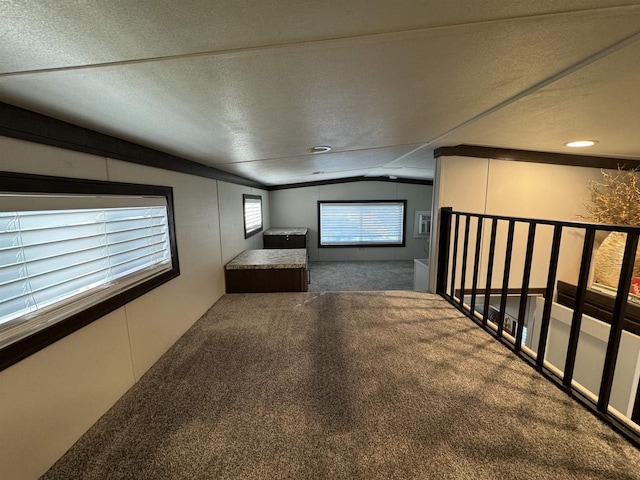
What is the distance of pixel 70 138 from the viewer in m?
1.23

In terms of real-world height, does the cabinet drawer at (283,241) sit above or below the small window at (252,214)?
below

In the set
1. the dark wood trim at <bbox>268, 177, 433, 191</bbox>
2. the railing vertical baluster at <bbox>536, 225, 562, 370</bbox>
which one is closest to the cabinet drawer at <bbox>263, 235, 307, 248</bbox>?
the dark wood trim at <bbox>268, 177, 433, 191</bbox>

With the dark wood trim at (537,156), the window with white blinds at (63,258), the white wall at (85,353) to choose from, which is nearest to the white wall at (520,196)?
the dark wood trim at (537,156)

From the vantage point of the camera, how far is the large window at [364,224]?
278 inches

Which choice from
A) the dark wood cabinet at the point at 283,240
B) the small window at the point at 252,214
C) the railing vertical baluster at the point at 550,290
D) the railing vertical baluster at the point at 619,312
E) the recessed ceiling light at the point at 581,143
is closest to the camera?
the railing vertical baluster at the point at 619,312

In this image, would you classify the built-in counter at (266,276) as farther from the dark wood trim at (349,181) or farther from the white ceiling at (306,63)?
the dark wood trim at (349,181)

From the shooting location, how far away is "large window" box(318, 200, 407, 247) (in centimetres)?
705

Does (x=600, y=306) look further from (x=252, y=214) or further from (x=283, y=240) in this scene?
(x=252, y=214)

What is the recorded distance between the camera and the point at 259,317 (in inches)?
103

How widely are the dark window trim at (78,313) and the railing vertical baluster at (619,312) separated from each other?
8.27 feet

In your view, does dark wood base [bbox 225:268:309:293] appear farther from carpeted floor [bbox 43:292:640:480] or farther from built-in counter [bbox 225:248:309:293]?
carpeted floor [bbox 43:292:640:480]

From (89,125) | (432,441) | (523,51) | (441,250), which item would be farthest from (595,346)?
(89,125)

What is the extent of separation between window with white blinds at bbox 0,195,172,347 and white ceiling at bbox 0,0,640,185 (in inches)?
17.4

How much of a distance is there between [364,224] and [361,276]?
184 centimetres
